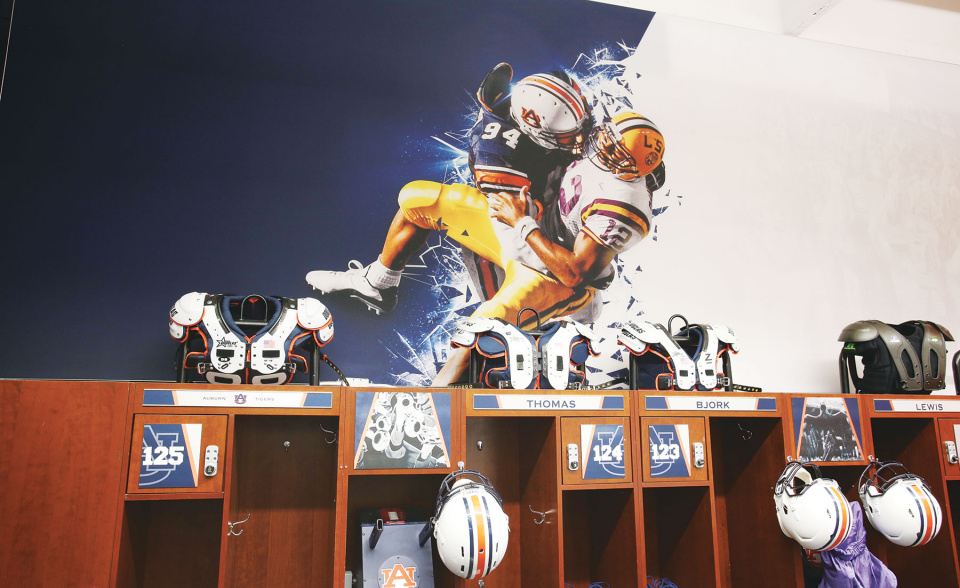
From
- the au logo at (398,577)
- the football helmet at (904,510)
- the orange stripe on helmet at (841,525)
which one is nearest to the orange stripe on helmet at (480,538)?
the au logo at (398,577)

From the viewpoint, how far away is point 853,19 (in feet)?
16.2

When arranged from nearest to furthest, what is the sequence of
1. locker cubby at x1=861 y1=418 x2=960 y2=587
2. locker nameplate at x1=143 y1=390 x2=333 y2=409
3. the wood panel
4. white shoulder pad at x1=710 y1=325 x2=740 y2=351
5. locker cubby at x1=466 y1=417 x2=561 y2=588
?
the wood panel → locker nameplate at x1=143 y1=390 x2=333 y2=409 → locker cubby at x1=466 y1=417 x2=561 y2=588 → white shoulder pad at x1=710 y1=325 x2=740 y2=351 → locker cubby at x1=861 y1=418 x2=960 y2=587

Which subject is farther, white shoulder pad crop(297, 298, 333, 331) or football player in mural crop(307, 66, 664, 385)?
football player in mural crop(307, 66, 664, 385)

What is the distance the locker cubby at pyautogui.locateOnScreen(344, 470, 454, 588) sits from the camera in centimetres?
314

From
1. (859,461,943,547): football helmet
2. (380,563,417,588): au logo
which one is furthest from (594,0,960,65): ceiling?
(380,563,417,588): au logo

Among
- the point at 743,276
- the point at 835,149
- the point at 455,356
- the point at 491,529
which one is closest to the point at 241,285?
the point at 455,356

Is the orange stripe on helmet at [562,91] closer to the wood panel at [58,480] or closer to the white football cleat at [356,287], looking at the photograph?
the white football cleat at [356,287]

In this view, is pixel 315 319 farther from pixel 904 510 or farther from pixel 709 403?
pixel 904 510

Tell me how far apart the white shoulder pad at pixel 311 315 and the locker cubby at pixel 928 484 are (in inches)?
119

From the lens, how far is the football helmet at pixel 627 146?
413 cm

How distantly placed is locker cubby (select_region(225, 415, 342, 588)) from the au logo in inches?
12.8

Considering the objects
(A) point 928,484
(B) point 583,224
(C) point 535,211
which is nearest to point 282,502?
(C) point 535,211

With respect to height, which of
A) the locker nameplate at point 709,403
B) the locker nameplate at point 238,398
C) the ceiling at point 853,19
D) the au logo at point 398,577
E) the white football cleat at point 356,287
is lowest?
the au logo at point 398,577

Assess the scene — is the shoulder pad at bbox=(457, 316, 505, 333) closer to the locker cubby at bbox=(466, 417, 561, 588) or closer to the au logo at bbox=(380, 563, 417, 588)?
the locker cubby at bbox=(466, 417, 561, 588)
